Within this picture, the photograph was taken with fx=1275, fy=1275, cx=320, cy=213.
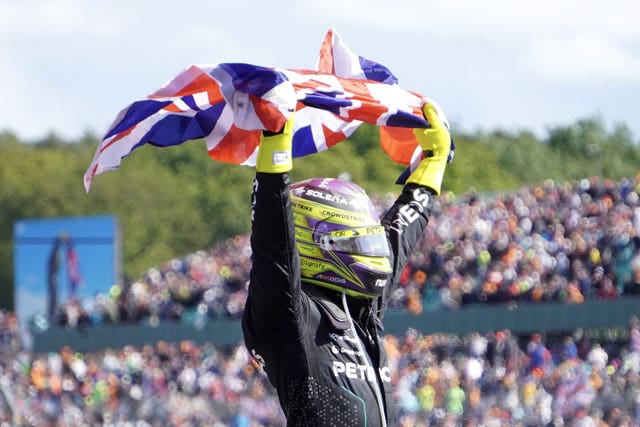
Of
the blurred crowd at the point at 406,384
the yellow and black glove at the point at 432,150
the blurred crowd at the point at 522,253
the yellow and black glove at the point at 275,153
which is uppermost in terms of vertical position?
the yellow and black glove at the point at 275,153

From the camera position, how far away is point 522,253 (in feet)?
60.1

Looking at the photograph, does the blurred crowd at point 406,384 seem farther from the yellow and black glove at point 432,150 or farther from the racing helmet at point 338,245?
the racing helmet at point 338,245

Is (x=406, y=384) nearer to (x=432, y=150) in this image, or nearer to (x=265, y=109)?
(x=432, y=150)

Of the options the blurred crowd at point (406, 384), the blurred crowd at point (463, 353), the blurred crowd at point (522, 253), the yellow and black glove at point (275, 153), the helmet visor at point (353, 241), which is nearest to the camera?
the yellow and black glove at point (275, 153)

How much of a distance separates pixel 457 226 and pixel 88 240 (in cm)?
1656

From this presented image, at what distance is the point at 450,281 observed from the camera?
19.1 meters

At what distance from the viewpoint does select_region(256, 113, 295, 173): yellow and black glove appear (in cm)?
340

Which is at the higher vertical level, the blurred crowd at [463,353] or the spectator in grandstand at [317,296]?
the spectator in grandstand at [317,296]

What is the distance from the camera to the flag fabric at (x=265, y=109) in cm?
345

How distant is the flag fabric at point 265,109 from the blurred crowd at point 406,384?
399 inches

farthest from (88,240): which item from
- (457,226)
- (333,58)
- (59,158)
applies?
(333,58)

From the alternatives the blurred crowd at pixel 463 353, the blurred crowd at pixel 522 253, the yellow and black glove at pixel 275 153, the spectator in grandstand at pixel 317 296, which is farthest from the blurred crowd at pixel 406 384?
the yellow and black glove at pixel 275 153

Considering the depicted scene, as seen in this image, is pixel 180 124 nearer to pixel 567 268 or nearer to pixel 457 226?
pixel 567 268

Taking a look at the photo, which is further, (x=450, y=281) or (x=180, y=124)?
(x=450, y=281)
